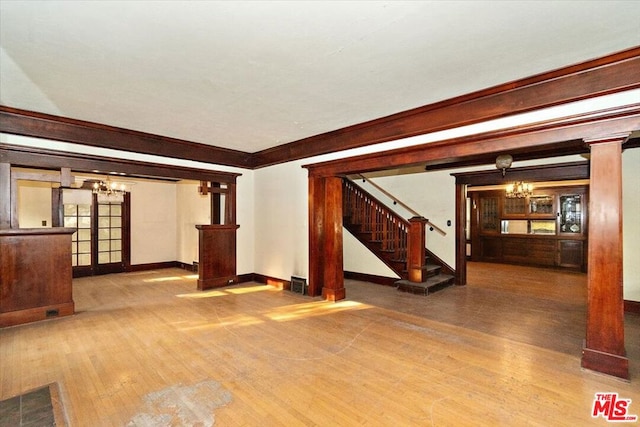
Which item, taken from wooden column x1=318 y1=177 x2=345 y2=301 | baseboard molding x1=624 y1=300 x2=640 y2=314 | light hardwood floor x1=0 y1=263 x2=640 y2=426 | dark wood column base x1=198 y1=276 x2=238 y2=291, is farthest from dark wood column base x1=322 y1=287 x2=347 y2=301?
baseboard molding x1=624 y1=300 x2=640 y2=314

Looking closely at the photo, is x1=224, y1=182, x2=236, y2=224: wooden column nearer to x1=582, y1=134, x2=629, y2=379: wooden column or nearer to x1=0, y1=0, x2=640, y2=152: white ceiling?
x1=0, y1=0, x2=640, y2=152: white ceiling

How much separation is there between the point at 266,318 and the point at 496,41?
12.8ft

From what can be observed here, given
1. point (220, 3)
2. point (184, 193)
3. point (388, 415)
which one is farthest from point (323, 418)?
point (184, 193)

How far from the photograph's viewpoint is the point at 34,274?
13.1 ft

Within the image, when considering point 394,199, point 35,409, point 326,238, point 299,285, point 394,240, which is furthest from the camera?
point 394,199

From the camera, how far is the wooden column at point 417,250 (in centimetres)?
577

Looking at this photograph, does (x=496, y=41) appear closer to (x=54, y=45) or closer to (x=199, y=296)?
(x=54, y=45)

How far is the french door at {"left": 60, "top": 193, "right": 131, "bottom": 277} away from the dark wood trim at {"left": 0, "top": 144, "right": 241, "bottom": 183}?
3345mm

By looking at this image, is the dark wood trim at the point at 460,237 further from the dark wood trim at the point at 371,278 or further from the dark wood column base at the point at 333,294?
the dark wood column base at the point at 333,294

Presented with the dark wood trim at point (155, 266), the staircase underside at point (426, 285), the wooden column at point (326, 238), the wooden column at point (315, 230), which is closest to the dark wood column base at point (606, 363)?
the staircase underside at point (426, 285)

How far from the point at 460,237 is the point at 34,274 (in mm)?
7137

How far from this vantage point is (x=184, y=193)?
27.0 feet

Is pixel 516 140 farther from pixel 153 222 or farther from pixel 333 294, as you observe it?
pixel 153 222

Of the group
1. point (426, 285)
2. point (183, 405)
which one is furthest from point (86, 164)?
point (426, 285)
